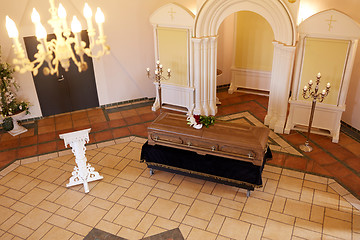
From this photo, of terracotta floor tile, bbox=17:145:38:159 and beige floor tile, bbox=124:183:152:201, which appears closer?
beige floor tile, bbox=124:183:152:201

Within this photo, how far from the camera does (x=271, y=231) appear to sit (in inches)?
216

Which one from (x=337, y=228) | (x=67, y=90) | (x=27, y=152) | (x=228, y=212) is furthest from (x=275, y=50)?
(x=27, y=152)

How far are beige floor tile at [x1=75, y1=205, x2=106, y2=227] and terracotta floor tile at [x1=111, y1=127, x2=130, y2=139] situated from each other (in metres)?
2.53

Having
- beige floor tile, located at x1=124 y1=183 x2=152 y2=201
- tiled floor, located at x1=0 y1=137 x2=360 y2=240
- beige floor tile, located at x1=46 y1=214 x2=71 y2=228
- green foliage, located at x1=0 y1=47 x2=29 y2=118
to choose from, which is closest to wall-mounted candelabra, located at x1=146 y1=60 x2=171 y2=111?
tiled floor, located at x1=0 y1=137 x2=360 y2=240

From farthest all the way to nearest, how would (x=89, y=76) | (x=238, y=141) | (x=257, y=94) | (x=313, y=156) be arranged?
1. (x=257, y=94)
2. (x=89, y=76)
3. (x=313, y=156)
4. (x=238, y=141)

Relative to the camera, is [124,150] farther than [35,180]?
Yes

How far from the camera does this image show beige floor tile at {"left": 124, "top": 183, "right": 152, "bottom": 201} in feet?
20.9

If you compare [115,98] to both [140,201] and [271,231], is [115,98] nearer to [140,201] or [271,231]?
[140,201]

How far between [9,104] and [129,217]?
15.9ft

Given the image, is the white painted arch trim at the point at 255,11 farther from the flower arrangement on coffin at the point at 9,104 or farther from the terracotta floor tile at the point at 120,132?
the flower arrangement on coffin at the point at 9,104

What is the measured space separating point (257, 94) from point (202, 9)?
3552 millimetres

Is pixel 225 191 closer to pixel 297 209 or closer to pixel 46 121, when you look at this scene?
pixel 297 209

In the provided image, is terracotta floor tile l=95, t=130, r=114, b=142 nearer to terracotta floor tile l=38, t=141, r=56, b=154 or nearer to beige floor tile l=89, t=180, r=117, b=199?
terracotta floor tile l=38, t=141, r=56, b=154

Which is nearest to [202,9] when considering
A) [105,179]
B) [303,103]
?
[303,103]
